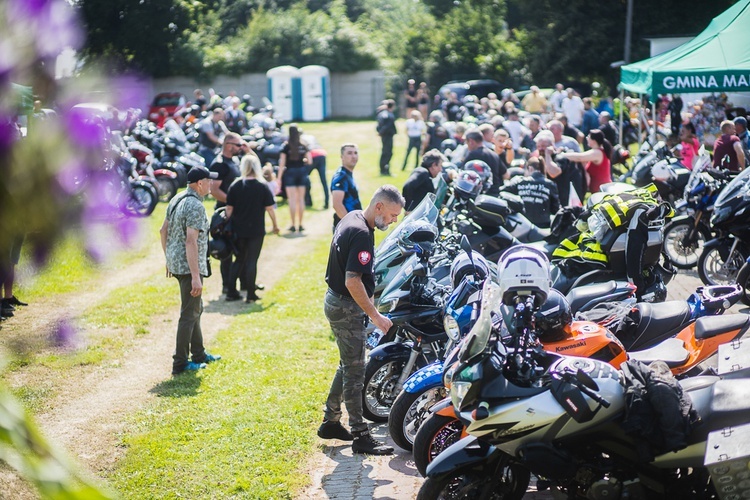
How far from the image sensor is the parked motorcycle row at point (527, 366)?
4.30m

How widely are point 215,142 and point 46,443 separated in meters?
17.7

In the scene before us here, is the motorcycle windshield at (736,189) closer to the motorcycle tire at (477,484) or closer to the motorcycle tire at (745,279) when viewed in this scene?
the motorcycle tire at (745,279)

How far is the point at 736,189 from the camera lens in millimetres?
9281

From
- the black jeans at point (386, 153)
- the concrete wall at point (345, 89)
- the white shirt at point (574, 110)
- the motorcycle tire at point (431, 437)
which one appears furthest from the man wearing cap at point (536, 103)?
the motorcycle tire at point (431, 437)

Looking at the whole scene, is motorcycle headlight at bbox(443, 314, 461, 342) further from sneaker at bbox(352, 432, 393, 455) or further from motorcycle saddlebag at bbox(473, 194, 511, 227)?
motorcycle saddlebag at bbox(473, 194, 511, 227)

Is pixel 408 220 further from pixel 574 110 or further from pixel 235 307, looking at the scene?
pixel 574 110

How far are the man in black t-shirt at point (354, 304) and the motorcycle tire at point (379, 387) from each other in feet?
1.01

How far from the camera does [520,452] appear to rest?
4336 mm

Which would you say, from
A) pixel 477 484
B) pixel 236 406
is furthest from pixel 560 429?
pixel 236 406

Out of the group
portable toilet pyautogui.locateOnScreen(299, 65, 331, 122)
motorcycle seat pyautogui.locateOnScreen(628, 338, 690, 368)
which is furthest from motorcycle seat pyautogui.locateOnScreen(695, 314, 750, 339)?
portable toilet pyautogui.locateOnScreen(299, 65, 331, 122)

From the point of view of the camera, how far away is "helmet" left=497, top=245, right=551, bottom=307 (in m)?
4.73

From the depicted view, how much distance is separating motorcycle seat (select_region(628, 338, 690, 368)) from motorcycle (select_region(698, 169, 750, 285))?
4.17 meters

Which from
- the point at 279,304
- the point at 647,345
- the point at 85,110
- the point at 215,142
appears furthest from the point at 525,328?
the point at 215,142

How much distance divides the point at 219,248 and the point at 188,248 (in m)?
2.97
